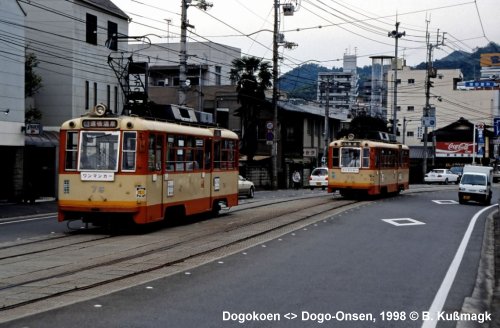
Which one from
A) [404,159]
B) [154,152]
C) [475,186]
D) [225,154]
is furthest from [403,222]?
[404,159]

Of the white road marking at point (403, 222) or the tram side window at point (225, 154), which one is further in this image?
the tram side window at point (225, 154)

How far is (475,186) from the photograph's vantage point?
34.2 m

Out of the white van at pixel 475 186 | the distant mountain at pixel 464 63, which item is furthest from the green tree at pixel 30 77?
the distant mountain at pixel 464 63

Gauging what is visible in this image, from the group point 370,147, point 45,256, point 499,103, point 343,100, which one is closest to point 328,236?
point 45,256

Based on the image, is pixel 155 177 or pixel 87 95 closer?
pixel 155 177

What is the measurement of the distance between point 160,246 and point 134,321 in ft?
24.1

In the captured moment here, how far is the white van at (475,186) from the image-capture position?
112 ft

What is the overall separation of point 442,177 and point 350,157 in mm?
33498

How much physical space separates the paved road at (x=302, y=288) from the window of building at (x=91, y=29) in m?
21.8

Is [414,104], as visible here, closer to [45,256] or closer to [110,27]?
[110,27]

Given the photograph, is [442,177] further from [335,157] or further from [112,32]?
[112,32]

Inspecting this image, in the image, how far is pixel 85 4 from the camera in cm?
3484

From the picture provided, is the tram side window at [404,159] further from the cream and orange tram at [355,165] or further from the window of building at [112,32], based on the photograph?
the window of building at [112,32]

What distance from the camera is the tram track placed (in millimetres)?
10039
